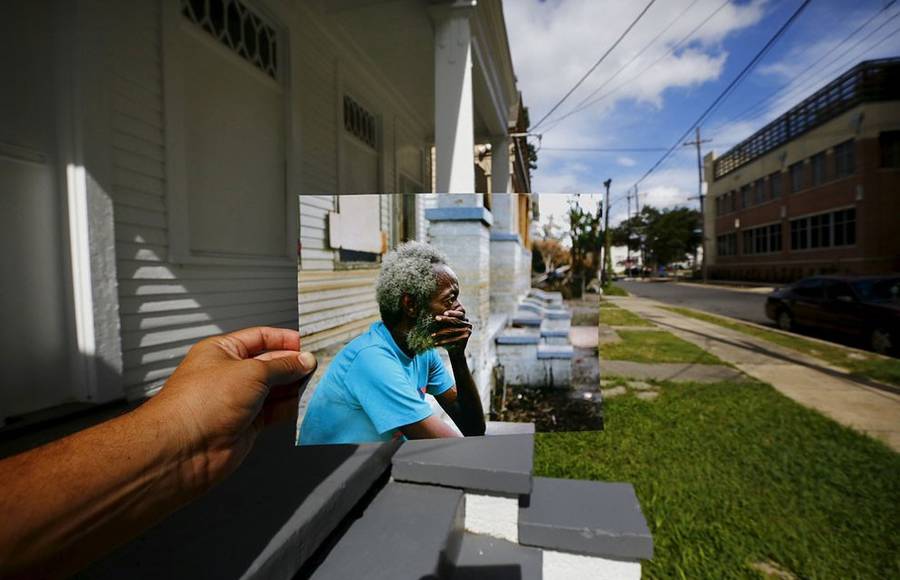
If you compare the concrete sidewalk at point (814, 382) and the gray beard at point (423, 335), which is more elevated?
the gray beard at point (423, 335)

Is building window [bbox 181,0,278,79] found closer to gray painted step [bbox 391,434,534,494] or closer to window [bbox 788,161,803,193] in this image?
gray painted step [bbox 391,434,534,494]

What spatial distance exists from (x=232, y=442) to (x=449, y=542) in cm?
88

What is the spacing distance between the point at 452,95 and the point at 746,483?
153 inches

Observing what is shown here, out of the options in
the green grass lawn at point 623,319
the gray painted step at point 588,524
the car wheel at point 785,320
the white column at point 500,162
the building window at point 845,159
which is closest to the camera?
the gray painted step at point 588,524

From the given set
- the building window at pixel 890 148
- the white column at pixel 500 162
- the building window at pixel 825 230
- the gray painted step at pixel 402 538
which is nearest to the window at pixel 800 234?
the building window at pixel 825 230

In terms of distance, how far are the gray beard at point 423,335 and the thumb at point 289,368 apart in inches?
10.7

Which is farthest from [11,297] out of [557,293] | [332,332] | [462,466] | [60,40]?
[557,293]

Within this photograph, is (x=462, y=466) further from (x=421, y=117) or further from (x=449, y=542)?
(x=421, y=117)

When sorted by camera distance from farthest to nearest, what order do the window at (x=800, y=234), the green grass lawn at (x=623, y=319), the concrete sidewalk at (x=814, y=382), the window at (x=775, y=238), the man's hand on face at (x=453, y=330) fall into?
1. the window at (x=775, y=238)
2. the window at (x=800, y=234)
3. the green grass lawn at (x=623, y=319)
4. the concrete sidewalk at (x=814, y=382)
5. the man's hand on face at (x=453, y=330)

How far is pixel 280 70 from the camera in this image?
138 inches

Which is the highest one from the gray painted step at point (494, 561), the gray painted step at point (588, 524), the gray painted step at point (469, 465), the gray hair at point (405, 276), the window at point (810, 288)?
the gray hair at point (405, 276)

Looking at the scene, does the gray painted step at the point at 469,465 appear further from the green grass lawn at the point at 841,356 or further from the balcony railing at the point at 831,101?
the balcony railing at the point at 831,101

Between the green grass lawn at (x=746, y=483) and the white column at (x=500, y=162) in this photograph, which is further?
the white column at (x=500, y=162)

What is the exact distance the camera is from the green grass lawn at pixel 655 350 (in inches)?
236
